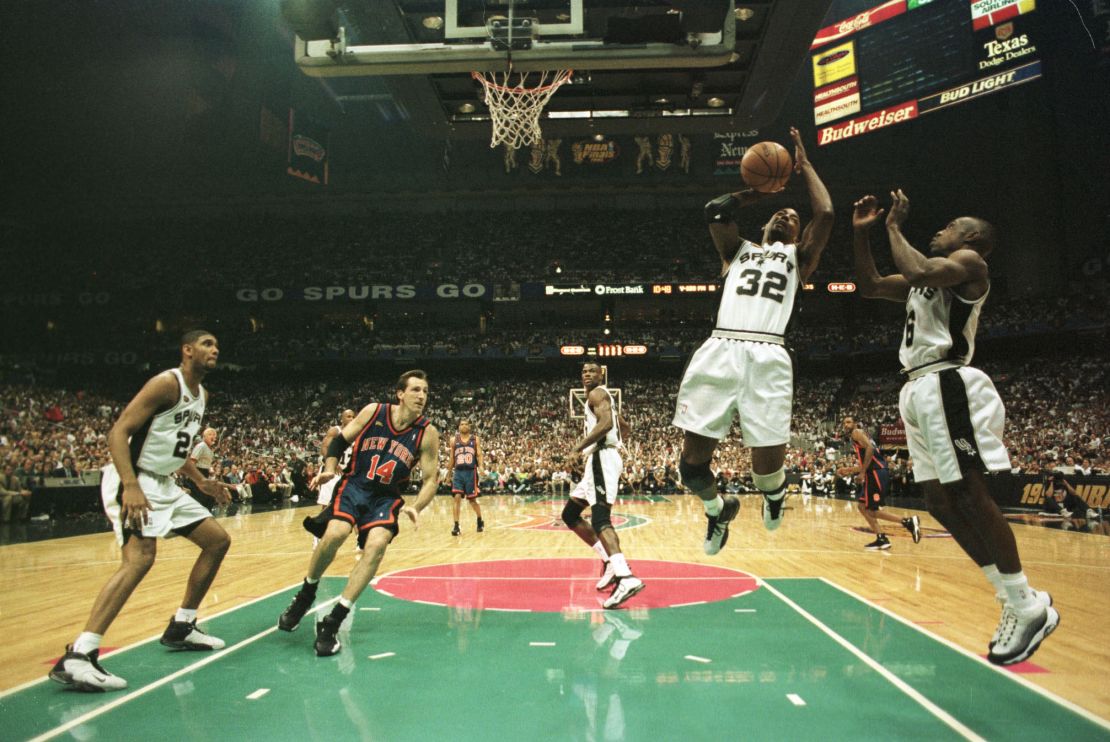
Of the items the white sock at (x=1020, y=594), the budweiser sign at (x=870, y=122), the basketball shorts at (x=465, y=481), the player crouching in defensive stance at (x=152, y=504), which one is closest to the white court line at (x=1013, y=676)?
the white sock at (x=1020, y=594)

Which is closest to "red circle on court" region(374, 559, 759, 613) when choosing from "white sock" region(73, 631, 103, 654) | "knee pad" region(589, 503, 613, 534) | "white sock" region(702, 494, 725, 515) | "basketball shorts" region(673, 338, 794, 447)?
"knee pad" region(589, 503, 613, 534)

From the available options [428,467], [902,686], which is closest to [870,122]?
[428,467]

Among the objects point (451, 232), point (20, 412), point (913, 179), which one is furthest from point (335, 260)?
point (913, 179)

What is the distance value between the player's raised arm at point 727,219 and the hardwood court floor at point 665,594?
2.41 meters

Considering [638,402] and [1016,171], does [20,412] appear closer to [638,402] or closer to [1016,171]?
[638,402]

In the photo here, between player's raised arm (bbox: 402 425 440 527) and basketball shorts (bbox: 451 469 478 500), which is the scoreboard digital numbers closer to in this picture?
basketball shorts (bbox: 451 469 478 500)

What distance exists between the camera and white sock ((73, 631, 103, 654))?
12.2 feet

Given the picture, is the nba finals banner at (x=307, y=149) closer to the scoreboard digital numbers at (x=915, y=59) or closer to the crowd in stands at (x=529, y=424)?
the crowd in stands at (x=529, y=424)

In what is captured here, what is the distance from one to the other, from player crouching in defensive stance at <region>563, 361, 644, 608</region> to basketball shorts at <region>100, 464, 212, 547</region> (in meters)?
2.99

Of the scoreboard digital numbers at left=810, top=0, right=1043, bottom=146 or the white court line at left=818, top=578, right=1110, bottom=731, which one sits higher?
the scoreboard digital numbers at left=810, top=0, right=1043, bottom=146

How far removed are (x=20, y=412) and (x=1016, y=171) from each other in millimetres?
37956

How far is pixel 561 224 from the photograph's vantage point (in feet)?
124

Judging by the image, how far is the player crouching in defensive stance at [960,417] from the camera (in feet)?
11.0

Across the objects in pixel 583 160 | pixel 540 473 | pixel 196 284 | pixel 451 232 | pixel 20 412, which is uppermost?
pixel 583 160
